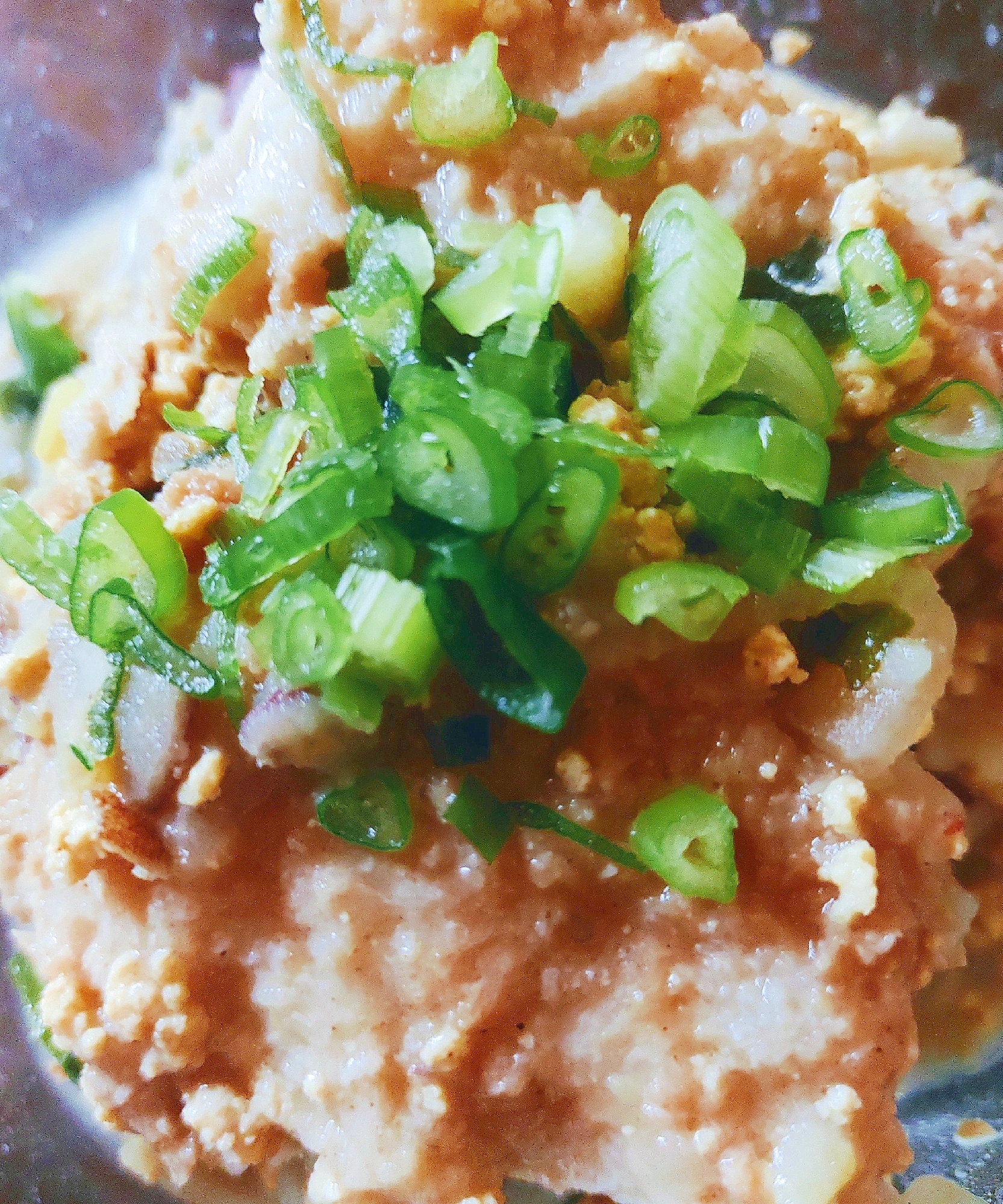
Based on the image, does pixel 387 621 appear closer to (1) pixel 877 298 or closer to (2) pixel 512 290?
(2) pixel 512 290

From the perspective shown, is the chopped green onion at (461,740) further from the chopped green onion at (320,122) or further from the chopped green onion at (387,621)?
the chopped green onion at (320,122)

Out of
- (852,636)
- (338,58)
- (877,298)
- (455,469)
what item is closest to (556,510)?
(455,469)

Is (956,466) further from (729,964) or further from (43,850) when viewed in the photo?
(43,850)

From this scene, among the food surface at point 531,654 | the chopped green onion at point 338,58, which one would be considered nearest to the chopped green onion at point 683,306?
the food surface at point 531,654

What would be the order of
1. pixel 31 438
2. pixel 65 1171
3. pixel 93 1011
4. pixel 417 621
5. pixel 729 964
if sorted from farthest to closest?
pixel 31 438 < pixel 65 1171 < pixel 93 1011 < pixel 729 964 < pixel 417 621

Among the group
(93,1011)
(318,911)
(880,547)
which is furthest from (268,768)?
(880,547)
